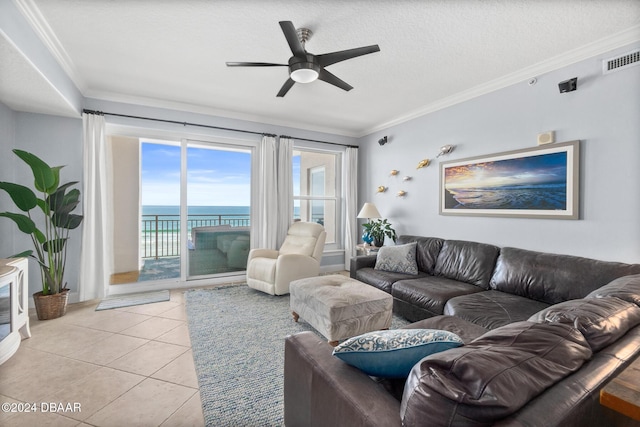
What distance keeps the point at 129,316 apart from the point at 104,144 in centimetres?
215

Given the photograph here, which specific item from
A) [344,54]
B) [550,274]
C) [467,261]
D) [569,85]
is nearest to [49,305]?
[344,54]

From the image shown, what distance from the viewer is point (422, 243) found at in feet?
11.8

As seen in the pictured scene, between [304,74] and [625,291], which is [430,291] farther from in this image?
[304,74]

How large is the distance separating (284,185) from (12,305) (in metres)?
3.24

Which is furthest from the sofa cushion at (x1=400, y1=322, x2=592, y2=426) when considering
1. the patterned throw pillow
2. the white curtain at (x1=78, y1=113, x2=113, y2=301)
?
the white curtain at (x1=78, y1=113, x2=113, y2=301)

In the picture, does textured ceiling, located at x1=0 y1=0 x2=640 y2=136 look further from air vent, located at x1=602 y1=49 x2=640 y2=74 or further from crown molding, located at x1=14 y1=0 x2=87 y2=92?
air vent, located at x1=602 y1=49 x2=640 y2=74

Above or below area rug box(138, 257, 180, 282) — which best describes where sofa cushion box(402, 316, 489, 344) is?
above

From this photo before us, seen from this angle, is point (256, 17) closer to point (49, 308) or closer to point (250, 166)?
point (250, 166)

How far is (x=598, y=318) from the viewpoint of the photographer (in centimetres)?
101

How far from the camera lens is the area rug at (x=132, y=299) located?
3266 mm

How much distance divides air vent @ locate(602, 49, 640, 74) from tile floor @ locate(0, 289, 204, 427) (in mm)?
3977

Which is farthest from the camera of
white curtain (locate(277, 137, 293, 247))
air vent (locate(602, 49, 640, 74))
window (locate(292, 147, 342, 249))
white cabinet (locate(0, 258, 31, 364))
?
window (locate(292, 147, 342, 249))

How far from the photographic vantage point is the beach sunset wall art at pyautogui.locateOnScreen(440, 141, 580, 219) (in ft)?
8.44

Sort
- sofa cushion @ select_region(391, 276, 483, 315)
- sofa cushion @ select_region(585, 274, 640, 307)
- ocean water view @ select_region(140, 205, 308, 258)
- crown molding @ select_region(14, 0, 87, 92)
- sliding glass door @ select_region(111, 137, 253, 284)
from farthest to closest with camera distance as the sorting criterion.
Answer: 1. ocean water view @ select_region(140, 205, 308, 258)
2. sliding glass door @ select_region(111, 137, 253, 284)
3. sofa cushion @ select_region(391, 276, 483, 315)
4. crown molding @ select_region(14, 0, 87, 92)
5. sofa cushion @ select_region(585, 274, 640, 307)
